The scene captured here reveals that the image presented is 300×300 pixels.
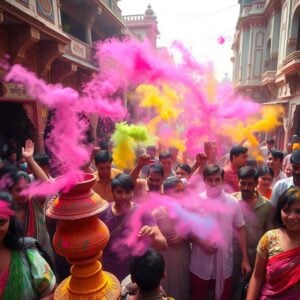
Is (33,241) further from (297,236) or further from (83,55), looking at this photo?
(83,55)

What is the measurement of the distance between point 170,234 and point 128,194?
64 cm

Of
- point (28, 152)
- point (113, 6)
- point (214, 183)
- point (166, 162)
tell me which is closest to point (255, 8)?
point (113, 6)

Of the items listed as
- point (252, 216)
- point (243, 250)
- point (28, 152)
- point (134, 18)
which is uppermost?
point (134, 18)

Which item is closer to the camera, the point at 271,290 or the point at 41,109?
the point at 271,290

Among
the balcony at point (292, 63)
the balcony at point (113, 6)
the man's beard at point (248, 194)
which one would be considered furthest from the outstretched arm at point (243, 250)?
the balcony at point (292, 63)

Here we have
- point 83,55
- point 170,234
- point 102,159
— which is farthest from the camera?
point 83,55

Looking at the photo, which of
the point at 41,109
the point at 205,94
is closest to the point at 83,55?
the point at 41,109

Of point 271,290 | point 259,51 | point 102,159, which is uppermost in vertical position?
point 259,51

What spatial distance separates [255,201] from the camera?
114 inches

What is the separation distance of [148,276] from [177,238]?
1.01 metres

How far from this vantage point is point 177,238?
8.32 feet

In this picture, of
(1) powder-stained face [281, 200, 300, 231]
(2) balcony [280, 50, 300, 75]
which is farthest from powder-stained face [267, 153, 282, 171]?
(2) balcony [280, 50, 300, 75]

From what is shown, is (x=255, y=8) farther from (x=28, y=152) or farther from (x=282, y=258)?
(x=282, y=258)

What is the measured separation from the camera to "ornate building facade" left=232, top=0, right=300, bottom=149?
12039 mm
